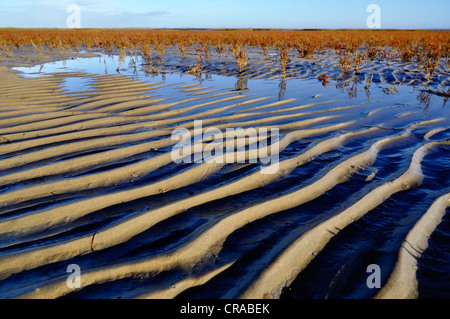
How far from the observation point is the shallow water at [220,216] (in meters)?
1.09

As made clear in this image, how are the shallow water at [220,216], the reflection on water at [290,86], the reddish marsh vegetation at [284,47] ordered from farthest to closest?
1. the reddish marsh vegetation at [284,47]
2. the reflection on water at [290,86]
3. the shallow water at [220,216]

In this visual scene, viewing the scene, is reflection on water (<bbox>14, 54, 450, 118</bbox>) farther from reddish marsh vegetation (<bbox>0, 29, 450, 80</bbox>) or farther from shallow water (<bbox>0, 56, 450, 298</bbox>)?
shallow water (<bbox>0, 56, 450, 298</bbox>)

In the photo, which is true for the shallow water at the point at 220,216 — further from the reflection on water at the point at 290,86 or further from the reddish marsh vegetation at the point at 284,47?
the reddish marsh vegetation at the point at 284,47

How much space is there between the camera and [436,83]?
4.83 meters

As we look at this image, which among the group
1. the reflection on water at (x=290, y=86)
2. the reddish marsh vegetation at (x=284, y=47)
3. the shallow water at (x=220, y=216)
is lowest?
the shallow water at (x=220, y=216)

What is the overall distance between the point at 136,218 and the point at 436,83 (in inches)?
212

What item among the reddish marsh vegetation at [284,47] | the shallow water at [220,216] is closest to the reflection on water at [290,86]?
the reddish marsh vegetation at [284,47]

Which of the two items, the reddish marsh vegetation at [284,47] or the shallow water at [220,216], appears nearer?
the shallow water at [220,216]

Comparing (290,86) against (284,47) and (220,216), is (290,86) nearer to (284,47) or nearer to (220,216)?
(220,216)

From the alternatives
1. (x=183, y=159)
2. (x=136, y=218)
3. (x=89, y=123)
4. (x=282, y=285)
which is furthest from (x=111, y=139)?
(x=282, y=285)

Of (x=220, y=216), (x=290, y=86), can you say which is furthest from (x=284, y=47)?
(x=220, y=216)

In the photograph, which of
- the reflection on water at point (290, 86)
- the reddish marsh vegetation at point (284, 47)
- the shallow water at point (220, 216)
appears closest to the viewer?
the shallow water at point (220, 216)

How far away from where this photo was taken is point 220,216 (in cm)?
144
